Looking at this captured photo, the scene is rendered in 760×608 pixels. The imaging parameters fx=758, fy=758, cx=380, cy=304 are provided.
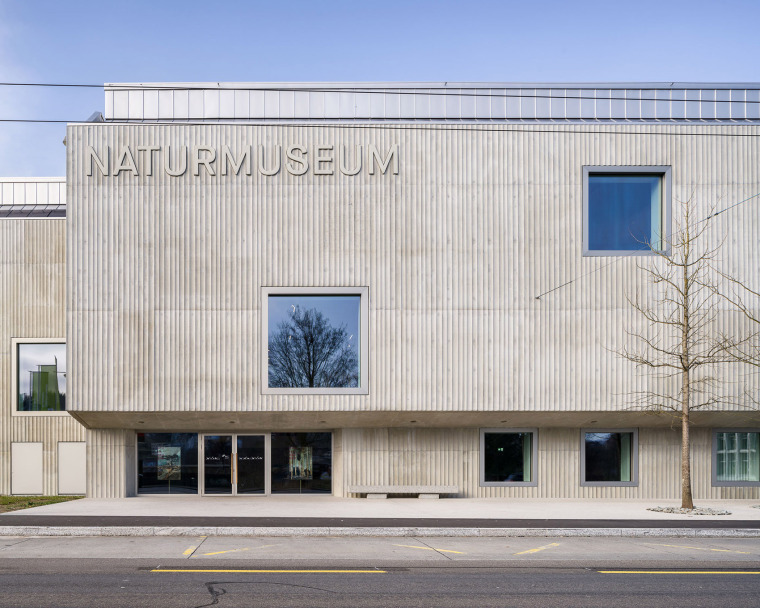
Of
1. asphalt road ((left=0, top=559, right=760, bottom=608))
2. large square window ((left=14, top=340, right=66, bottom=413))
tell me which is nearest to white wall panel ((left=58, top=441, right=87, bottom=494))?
large square window ((left=14, top=340, right=66, bottom=413))

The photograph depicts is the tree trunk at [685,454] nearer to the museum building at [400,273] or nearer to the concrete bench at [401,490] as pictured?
the museum building at [400,273]

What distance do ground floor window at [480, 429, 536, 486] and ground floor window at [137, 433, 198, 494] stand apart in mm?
8900

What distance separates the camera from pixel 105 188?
71.8 ft

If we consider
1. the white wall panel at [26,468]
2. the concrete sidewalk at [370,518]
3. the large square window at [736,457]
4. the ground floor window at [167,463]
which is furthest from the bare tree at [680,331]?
the white wall panel at [26,468]

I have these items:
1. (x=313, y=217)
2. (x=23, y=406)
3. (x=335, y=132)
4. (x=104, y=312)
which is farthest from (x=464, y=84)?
(x=23, y=406)

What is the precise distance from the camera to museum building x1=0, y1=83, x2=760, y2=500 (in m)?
21.8

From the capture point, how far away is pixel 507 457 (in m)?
23.1

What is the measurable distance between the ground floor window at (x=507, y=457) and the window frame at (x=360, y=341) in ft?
14.0

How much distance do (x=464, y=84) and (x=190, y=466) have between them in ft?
47.3

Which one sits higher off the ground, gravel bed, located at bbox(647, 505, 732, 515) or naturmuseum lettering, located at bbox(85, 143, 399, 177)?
naturmuseum lettering, located at bbox(85, 143, 399, 177)

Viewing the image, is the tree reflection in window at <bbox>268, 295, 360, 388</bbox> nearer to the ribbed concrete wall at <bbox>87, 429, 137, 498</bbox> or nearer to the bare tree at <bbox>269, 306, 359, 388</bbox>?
the bare tree at <bbox>269, 306, 359, 388</bbox>

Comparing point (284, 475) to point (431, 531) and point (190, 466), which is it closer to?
point (190, 466)

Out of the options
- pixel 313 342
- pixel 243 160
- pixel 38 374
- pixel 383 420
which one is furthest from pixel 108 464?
pixel 243 160

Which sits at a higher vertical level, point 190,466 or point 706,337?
point 706,337
